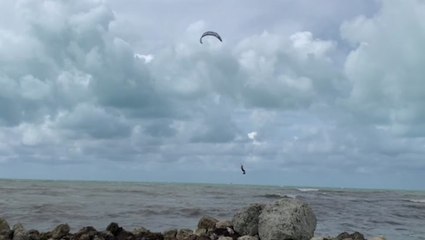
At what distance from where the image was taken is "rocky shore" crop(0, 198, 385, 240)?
48.8 feet

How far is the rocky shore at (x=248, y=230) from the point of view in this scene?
1488 centimetres

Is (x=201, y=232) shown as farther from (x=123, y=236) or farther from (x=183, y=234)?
(x=123, y=236)

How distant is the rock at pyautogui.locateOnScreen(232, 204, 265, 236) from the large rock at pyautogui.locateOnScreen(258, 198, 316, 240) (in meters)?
0.51

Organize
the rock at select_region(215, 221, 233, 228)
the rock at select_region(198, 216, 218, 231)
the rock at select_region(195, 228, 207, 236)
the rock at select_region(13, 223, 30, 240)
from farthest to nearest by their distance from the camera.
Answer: the rock at select_region(198, 216, 218, 231) → the rock at select_region(215, 221, 233, 228) → the rock at select_region(195, 228, 207, 236) → the rock at select_region(13, 223, 30, 240)

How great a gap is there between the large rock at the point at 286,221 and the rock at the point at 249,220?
0.51 m

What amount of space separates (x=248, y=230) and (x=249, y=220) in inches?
11.7

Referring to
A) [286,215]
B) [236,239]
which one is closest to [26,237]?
[236,239]

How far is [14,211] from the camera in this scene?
28.2 meters

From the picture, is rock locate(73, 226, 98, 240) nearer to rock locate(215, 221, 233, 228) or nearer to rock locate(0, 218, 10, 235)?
rock locate(0, 218, 10, 235)

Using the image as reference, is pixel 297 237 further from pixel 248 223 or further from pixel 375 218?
pixel 375 218

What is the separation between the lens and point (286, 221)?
584 inches

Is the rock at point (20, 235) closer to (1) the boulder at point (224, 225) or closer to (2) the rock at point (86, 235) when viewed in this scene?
(2) the rock at point (86, 235)

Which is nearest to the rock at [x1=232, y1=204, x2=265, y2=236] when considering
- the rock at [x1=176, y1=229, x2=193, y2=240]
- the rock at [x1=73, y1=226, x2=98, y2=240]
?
the rock at [x1=176, y1=229, x2=193, y2=240]

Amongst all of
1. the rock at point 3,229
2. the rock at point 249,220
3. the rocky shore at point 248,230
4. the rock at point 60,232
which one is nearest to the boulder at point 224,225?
the rocky shore at point 248,230
